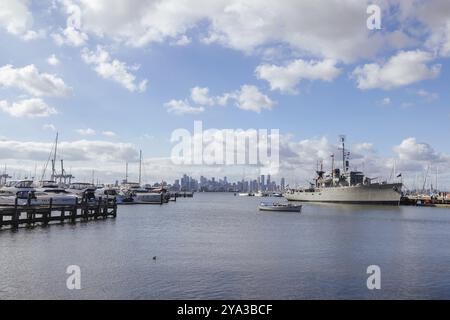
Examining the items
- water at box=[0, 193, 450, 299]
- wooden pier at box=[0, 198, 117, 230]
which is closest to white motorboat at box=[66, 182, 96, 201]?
wooden pier at box=[0, 198, 117, 230]

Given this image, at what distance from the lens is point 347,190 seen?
14462 centimetres

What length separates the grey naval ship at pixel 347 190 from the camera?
135875mm

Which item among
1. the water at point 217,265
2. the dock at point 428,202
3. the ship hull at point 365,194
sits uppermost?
the ship hull at point 365,194

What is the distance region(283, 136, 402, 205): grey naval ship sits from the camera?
13588 centimetres

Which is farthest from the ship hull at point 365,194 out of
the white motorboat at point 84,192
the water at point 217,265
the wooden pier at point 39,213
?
the water at point 217,265

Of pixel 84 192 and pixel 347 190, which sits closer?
pixel 84 192

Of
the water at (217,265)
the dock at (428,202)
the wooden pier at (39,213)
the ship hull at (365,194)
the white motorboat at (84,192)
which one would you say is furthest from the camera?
the dock at (428,202)

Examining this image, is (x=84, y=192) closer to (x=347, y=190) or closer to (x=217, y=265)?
(x=217, y=265)

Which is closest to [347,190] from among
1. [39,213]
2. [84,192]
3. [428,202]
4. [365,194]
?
[365,194]

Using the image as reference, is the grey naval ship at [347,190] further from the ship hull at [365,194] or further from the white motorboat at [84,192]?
the white motorboat at [84,192]

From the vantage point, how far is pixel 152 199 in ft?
444
